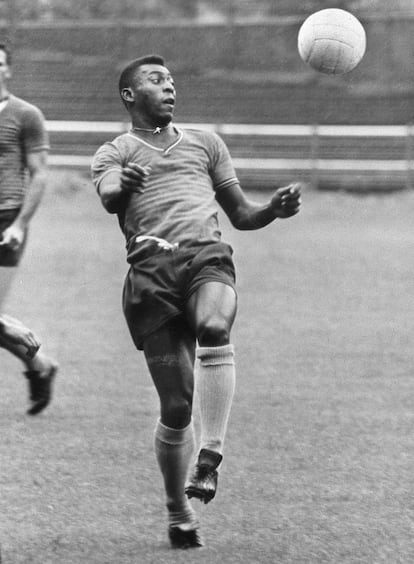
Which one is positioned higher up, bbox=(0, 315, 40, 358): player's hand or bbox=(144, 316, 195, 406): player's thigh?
bbox=(0, 315, 40, 358): player's hand

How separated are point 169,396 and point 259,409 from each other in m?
3.37

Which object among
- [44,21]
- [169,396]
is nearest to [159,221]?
[169,396]

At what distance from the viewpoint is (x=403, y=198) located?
25094mm

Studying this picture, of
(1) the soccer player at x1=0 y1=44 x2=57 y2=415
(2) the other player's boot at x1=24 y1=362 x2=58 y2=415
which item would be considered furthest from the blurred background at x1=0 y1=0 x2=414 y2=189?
(1) the soccer player at x1=0 y1=44 x2=57 y2=415

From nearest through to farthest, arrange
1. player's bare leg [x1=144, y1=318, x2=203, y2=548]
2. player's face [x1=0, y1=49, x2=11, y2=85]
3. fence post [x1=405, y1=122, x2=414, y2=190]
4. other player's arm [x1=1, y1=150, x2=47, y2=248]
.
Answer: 1. player's bare leg [x1=144, y1=318, x2=203, y2=548]
2. other player's arm [x1=1, y1=150, x2=47, y2=248]
3. player's face [x1=0, y1=49, x2=11, y2=85]
4. fence post [x1=405, y1=122, x2=414, y2=190]

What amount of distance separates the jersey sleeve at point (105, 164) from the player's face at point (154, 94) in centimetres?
22

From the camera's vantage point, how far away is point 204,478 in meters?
4.94

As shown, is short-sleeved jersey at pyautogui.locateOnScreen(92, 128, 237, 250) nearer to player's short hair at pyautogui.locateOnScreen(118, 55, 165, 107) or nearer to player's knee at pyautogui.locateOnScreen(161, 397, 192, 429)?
player's short hair at pyautogui.locateOnScreen(118, 55, 165, 107)

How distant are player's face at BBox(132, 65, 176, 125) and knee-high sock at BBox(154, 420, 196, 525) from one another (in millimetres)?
1256

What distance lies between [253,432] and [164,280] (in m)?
2.75

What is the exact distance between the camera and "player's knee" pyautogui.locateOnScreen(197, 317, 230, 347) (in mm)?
5094

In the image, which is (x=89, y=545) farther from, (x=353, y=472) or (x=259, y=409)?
(x=259, y=409)

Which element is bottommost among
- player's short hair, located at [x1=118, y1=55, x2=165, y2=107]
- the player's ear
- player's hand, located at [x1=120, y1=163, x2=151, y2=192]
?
player's hand, located at [x1=120, y1=163, x2=151, y2=192]

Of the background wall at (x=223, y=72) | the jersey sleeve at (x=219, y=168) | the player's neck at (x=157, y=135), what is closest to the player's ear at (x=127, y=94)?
the player's neck at (x=157, y=135)
